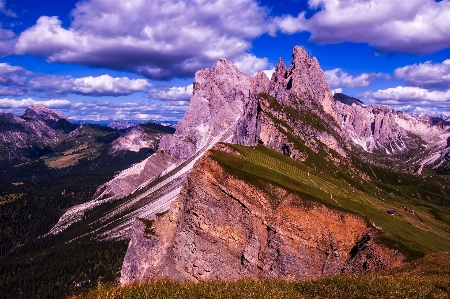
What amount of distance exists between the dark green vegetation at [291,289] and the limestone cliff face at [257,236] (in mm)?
31837

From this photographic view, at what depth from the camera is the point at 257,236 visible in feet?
209

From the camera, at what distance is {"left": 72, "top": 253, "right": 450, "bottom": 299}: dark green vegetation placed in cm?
2245

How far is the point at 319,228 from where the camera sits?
61719 millimetres

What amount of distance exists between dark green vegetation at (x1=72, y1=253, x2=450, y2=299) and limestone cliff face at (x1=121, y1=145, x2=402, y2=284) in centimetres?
3184

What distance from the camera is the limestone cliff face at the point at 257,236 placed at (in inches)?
2372

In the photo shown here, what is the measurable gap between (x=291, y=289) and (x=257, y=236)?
3879 cm

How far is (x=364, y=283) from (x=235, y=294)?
1128 cm

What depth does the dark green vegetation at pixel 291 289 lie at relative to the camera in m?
22.5

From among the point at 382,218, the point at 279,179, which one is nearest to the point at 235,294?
the point at 279,179

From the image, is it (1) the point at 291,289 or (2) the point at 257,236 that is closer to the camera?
(1) the point at 291,289

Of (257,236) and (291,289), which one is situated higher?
(291,289)

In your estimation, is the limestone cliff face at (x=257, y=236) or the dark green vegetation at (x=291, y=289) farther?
the limestone cliff face at (x=257, y=236)

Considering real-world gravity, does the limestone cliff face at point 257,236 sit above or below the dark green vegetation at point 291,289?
below

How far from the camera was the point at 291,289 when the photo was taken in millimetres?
25375
